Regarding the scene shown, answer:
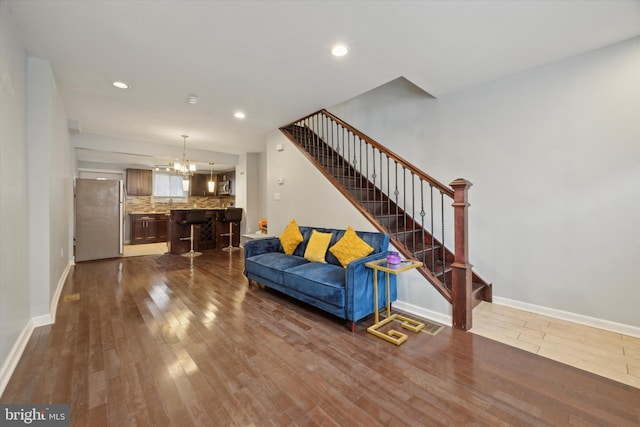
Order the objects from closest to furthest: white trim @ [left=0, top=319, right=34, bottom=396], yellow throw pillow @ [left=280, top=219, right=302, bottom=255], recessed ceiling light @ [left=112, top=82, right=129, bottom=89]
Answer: white trim @ [left=0, top=319, right=34, bottom=396]
recessed ceiling light @ [left=112, top=82, right=129, bottom=89]
yellow throw pillow @ [left=280, top=219, right=302, bottom=255]

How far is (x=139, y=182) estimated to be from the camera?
775cm

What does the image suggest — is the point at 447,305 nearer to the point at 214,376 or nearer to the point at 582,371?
the point at 582,371

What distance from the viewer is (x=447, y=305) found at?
2.61m

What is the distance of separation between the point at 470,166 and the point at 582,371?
222cm

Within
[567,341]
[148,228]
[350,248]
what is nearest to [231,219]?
[148,228]

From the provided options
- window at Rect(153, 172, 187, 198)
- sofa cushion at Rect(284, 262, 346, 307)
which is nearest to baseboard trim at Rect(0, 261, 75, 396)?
sofa cushion at Rect(284, 262, 346, 307)

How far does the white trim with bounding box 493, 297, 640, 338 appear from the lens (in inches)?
93.0

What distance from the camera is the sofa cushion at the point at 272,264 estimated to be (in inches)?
126

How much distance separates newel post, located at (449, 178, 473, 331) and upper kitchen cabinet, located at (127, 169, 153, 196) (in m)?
8.42

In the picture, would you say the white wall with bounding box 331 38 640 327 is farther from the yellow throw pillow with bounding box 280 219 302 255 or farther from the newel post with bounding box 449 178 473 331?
the yellow throw pillow with bounding box 280 219 302 255

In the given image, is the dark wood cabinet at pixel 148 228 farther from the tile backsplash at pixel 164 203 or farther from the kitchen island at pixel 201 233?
the kitchen island at pixel 201 233

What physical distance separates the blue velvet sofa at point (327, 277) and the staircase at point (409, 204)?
45cm

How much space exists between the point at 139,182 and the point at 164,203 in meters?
0.98

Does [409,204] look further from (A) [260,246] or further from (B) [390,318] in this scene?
(A) [260,246]
